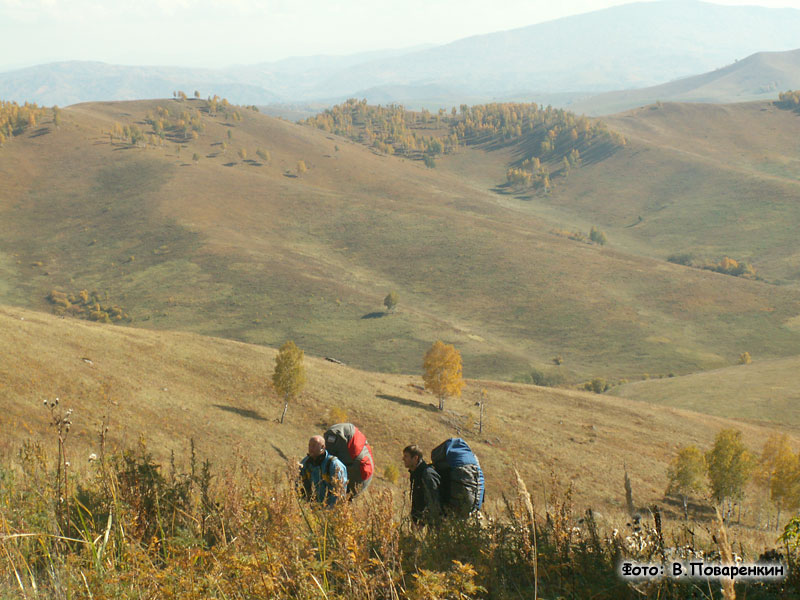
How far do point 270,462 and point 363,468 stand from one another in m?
21.8

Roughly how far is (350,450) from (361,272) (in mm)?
124819

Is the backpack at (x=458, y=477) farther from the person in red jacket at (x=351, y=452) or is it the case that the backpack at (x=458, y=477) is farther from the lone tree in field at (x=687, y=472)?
the lone tree in field at (x=687, y=472)

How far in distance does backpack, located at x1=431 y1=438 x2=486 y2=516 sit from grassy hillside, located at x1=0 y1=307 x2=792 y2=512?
60.8 feet

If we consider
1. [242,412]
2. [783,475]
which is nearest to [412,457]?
[242,412]

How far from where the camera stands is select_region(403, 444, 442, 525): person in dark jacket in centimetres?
636

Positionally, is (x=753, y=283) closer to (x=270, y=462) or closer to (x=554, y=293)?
(x=554, y=293)

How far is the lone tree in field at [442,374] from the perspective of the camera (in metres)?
51.4

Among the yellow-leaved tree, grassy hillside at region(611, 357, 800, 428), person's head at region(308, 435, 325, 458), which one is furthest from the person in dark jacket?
grassy hillside at region(611, 357, 800, 428)

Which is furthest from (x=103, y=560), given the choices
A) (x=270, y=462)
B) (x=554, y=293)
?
(x=554, y=293)

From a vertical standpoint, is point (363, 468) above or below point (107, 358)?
above

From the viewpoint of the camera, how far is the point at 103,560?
12.6ft

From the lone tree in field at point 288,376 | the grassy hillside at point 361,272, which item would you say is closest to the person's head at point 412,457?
the lone tree in field at point 288,376

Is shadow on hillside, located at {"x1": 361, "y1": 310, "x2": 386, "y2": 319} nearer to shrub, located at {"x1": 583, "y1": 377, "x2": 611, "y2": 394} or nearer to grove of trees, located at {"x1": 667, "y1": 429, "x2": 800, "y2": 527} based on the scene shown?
shrub, located at {"x1": 583, "y1": 377, "x2": 611, "y2": 394}

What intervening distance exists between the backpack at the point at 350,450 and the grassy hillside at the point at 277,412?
18019 millimetres
